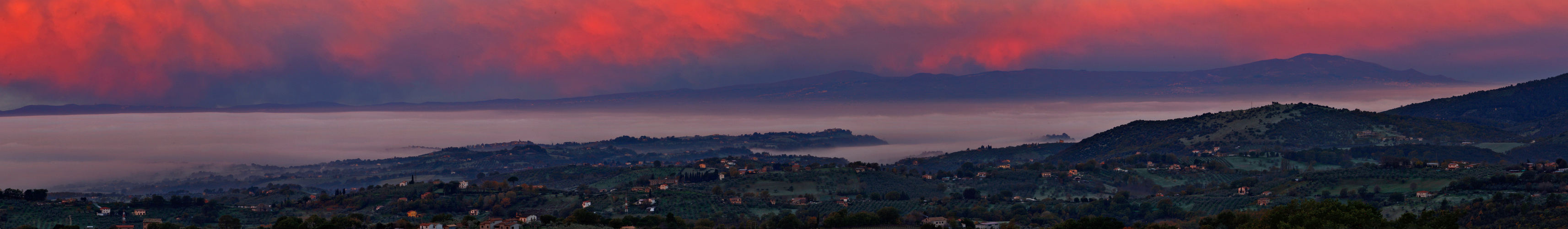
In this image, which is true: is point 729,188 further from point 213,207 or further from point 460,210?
point 213,207

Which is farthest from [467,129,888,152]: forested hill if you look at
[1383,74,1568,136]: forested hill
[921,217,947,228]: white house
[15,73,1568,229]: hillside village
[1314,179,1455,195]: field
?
[921,217,947,228]: white house

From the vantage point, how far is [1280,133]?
116 meters

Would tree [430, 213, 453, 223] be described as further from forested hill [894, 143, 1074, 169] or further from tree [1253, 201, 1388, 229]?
forested hill [894, 143, 1074, 169]

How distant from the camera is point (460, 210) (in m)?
72.6

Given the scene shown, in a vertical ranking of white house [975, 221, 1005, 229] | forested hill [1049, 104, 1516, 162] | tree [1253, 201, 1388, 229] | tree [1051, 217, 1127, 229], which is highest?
forested hill [1049, 104, 1516, 162]

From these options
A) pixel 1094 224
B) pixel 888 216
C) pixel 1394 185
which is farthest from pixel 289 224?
pixel 1394 185

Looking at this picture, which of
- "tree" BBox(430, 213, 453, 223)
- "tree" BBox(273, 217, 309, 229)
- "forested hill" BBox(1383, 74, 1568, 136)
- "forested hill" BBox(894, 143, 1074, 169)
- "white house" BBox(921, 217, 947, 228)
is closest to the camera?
"tree" BBox(273, 217, 309, 229)

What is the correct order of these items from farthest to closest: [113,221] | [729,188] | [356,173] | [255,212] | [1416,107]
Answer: [1416,107]
[356,173]
[729,188]
[255,212]
[113,221]

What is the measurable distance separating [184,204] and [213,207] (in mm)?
3422

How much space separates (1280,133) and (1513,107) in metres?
38.9

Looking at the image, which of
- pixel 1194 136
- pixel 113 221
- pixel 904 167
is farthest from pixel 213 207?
pixel 1194 136

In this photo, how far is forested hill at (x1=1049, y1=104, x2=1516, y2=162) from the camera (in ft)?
378

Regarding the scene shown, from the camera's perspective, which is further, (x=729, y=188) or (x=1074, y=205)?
(x=729, y=188)

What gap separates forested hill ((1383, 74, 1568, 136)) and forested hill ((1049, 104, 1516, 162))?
5.06m
